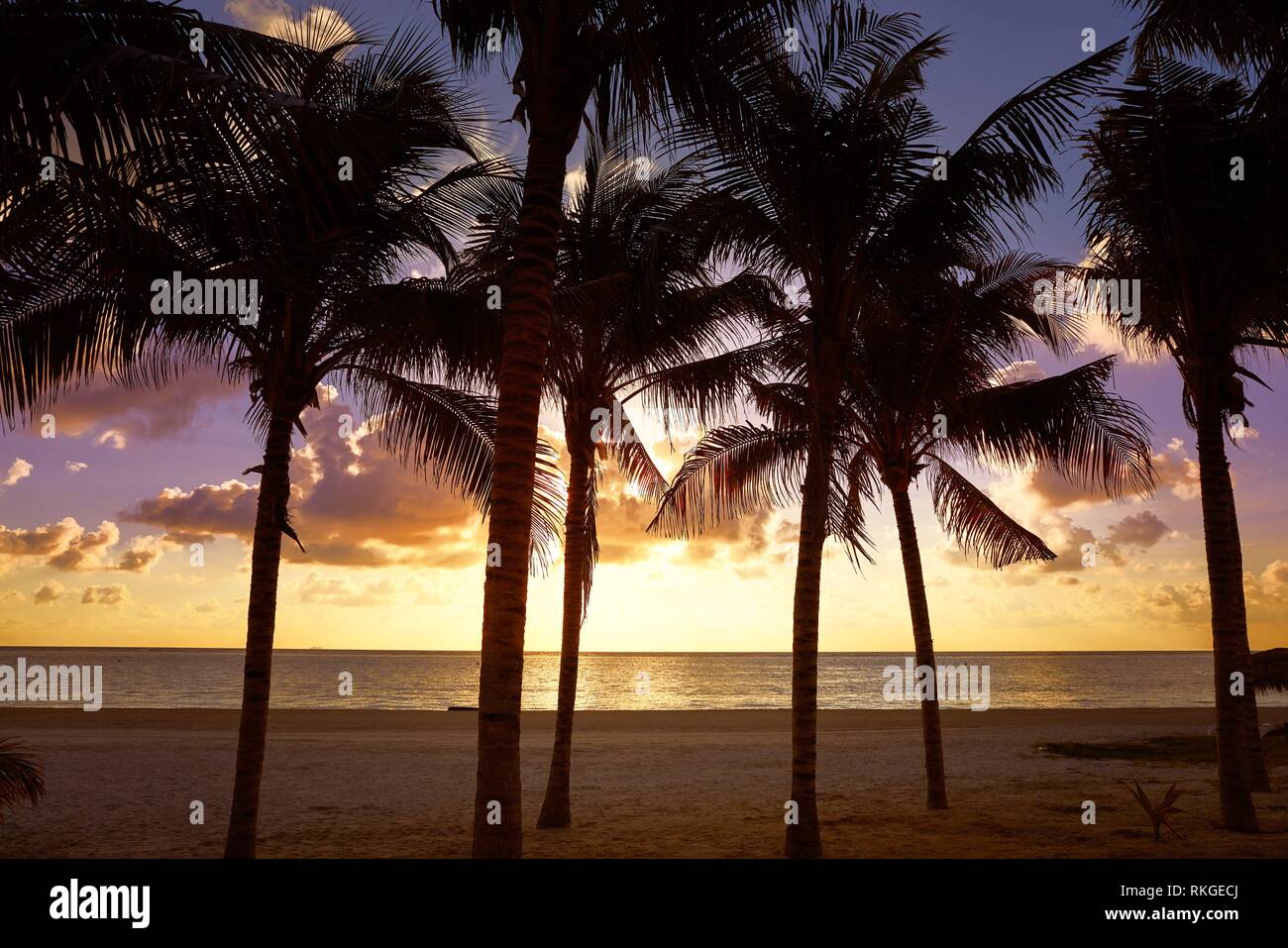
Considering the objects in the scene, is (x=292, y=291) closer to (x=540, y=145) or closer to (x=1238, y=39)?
(x=540, y=145)

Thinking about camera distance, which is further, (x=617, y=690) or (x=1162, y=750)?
(x=617, y=690)

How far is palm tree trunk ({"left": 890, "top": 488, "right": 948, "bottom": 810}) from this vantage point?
13.5m

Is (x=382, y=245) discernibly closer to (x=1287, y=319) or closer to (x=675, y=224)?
(x=675, y=224)

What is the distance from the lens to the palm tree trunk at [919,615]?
1345 centimetres

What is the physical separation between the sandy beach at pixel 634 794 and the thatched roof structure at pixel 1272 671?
1.70 m

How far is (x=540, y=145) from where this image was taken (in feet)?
22.7

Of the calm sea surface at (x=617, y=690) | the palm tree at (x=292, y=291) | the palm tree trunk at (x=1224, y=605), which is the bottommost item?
the calm sea surface at (x=617, y=690)

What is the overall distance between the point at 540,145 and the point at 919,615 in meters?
9.43

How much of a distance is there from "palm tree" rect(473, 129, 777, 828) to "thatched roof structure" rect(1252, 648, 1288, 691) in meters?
16.3

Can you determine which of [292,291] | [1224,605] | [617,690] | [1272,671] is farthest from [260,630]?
[617,690]

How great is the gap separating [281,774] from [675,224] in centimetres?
1466

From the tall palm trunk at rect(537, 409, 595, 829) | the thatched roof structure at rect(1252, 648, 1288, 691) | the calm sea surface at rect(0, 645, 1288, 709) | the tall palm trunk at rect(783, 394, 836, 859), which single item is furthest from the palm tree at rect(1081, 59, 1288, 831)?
the calm sea surface at rect(0, 645, 1288, 709)

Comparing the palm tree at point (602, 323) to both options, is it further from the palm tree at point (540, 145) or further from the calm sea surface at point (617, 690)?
the calm sea surface at point (617, 690)

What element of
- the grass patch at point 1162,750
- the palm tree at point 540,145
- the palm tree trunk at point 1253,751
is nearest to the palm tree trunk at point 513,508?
the palm tree at point 540,145
